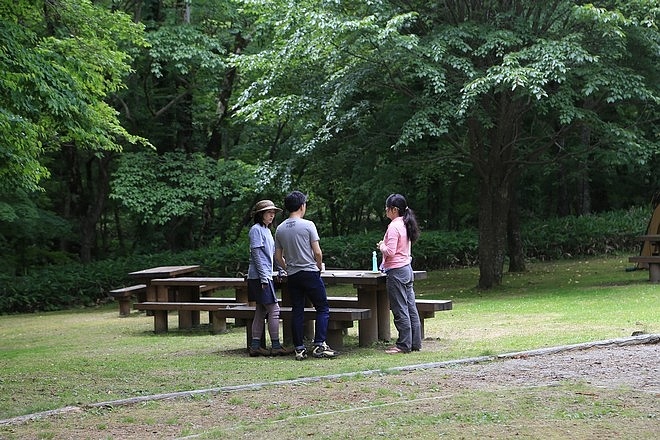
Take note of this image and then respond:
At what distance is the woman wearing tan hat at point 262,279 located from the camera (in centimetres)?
997

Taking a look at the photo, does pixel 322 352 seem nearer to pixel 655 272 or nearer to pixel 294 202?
pixel 294 202

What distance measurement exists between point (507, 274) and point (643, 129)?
531 centimetres

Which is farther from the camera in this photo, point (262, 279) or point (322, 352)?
point (262, 279)

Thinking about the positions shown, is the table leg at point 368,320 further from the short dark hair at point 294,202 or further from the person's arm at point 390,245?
the short dark hair at point 294,202

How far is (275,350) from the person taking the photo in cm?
1012

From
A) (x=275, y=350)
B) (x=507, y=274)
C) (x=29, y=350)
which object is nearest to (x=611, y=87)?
(x=507, y=274)

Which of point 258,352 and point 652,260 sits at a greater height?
point 652,260

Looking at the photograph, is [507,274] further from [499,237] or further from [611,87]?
[611,87]

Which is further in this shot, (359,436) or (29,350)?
(29,350)

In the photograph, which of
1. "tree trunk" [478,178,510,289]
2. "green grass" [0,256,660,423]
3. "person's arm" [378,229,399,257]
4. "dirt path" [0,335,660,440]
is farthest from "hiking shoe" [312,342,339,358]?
"tree trunk" [478,178,510,289]

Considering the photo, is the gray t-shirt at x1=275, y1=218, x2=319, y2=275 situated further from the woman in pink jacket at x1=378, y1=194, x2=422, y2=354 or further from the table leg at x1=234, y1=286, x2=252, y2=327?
the table leg at x1=234, y1=286, x2=252, y2=327

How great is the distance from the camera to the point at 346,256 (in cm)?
2559

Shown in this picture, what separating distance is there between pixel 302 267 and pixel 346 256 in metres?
16.1

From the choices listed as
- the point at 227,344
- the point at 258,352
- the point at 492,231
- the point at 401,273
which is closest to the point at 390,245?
the point at 401,273
